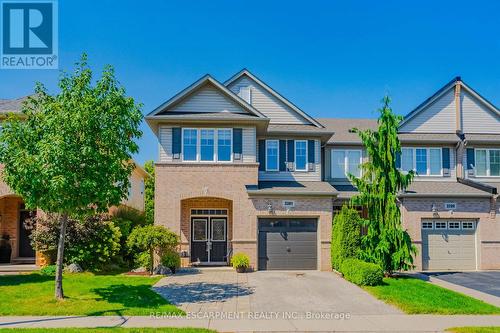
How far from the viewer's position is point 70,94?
39.0ft

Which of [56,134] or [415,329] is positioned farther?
[56,134]

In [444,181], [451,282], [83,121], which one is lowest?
[451,282]

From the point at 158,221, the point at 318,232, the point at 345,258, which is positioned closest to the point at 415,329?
the point at 345,258

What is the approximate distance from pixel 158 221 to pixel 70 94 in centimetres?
831

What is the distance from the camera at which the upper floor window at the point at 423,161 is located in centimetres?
2278

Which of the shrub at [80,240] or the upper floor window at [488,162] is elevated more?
the upper floor window at [488,162]

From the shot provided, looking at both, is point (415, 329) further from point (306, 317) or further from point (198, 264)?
point (198, 264)

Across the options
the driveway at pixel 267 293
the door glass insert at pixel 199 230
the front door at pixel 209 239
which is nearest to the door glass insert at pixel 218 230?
the front door at pixel 209 239

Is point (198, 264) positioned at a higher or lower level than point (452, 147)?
lower

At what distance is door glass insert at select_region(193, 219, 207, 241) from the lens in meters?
20.5

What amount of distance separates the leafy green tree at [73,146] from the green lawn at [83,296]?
0.83 metres

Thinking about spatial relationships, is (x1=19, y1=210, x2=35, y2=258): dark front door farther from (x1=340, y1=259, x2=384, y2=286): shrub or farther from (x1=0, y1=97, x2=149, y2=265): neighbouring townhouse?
(x1=340, y1=259, x2=384, y2=286): shrub

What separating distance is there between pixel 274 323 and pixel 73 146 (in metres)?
7.22

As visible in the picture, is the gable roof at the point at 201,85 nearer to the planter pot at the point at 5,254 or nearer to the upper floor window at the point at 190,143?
the upper floor window at the point at 190,143
